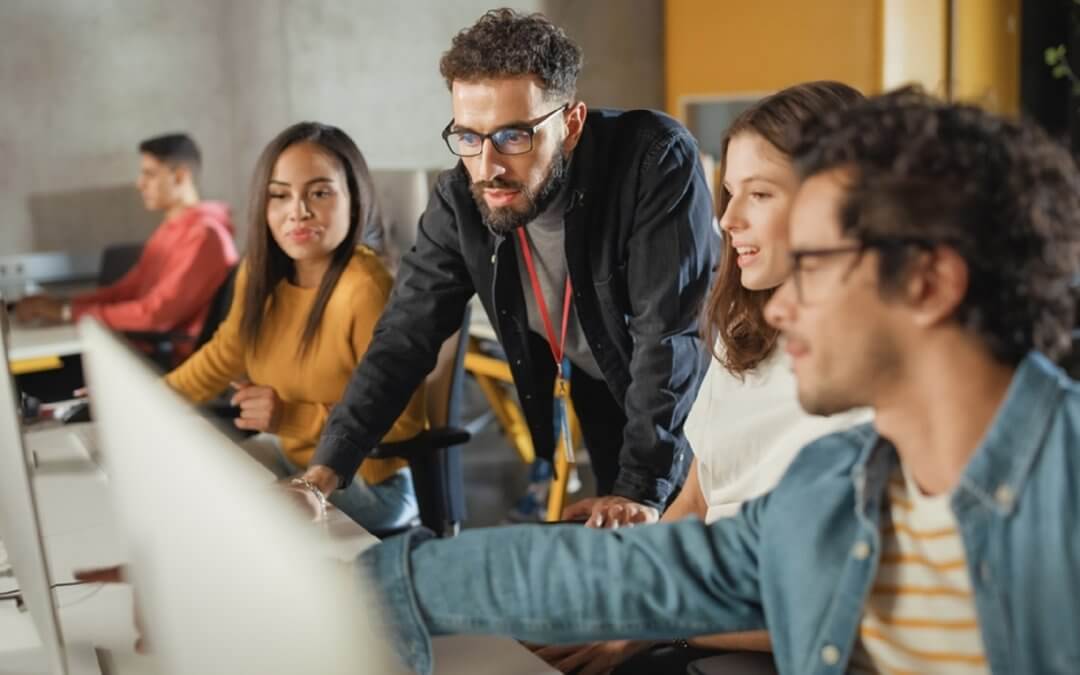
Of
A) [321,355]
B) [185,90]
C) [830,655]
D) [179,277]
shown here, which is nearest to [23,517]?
[830,655]

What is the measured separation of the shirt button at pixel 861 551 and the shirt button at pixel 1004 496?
14cm

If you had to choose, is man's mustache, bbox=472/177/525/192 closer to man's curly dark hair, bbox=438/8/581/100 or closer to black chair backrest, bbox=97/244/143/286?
man's curly dark hair, bbox=438/8/581/100

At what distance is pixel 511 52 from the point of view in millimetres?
1844

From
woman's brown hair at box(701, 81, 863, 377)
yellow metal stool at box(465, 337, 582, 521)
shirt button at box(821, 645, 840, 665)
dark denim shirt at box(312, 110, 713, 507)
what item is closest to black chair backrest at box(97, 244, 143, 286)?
yellow metal stool at box(465, 337, 582, 521)

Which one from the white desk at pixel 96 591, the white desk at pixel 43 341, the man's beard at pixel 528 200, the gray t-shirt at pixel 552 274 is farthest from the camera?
the white desk at pixel 43 341

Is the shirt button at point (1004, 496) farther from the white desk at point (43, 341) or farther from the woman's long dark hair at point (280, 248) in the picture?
the white desk at point (43, 341)

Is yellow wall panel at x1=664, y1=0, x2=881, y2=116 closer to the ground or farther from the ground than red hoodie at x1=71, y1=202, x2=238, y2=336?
farther from the ground

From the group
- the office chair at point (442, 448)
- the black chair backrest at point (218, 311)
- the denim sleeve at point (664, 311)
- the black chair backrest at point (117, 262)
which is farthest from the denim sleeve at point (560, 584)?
the black chair backrest at point (117, 262)

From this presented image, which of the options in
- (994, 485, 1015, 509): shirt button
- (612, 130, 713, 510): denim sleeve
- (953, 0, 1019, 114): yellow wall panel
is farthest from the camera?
(953, 0, 1019, 114): yellow wall panel

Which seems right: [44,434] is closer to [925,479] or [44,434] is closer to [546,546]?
[546,546]

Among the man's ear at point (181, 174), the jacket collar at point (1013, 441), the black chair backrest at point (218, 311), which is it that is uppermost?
the man's ear at point (181, 174)

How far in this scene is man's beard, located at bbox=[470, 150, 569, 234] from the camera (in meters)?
1.94

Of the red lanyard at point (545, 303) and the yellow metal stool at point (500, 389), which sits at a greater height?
the red lanyard at point (545, 303)

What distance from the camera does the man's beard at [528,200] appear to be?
194 cm
